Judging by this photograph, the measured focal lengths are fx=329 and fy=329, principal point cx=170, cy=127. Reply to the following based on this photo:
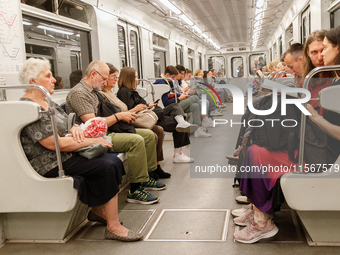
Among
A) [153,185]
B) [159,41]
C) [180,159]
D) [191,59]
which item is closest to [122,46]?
[180,159]

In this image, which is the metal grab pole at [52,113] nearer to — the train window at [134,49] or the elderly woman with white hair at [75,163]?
the elderly woman with white hair at [75,163]

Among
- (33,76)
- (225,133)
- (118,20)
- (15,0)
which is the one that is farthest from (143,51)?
(33,76)

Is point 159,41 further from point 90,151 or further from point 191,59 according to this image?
point 90,151

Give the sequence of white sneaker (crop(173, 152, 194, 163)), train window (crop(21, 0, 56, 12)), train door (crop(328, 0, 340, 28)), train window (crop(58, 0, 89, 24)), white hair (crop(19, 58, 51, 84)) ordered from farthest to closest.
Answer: train door (crop(328, 0, 340, 28)) → white sneaker (crop(173, 152, 194, 163)) → train window (crop(58, 0, 89, 24)) → train window (crop(21, 0, 56, 12)) → white hair (crop(19, 58, 51, 84))

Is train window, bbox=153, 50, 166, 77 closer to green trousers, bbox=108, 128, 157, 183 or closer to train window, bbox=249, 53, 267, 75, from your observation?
green trousers, bbox=108, 128, 157, 183

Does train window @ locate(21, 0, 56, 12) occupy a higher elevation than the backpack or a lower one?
higher

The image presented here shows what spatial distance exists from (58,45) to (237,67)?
59.9 ft

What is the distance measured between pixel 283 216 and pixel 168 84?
3866mm

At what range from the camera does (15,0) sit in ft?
9.91

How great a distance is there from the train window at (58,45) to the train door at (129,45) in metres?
1.41

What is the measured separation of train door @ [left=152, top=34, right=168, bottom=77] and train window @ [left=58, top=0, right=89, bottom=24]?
423 centimetres

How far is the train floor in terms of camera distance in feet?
7.00

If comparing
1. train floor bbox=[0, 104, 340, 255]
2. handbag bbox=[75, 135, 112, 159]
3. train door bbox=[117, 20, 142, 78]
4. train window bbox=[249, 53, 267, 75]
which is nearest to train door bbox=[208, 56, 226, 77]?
train window bbox=[249, 53, 267, 75]

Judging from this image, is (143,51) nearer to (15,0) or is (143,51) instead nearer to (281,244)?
(15,0)
